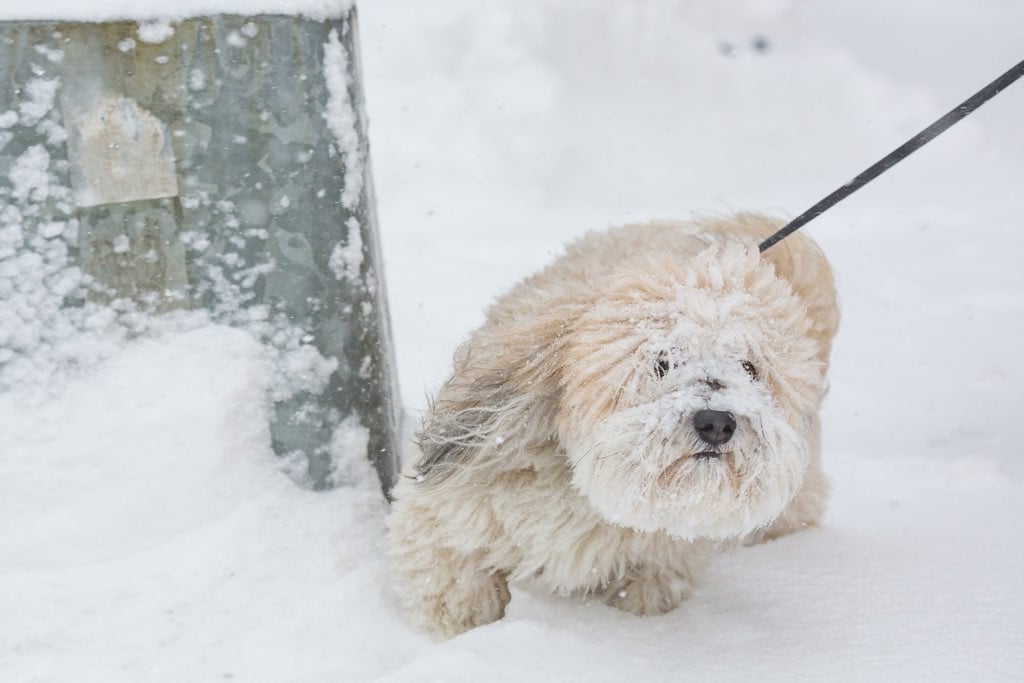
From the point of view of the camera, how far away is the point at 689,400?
2180mm

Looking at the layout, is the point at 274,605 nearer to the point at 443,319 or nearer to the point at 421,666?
the point at 421,666

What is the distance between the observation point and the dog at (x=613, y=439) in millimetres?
2225

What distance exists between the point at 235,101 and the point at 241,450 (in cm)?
88

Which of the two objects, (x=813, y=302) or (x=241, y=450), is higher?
(x=813, y=302)

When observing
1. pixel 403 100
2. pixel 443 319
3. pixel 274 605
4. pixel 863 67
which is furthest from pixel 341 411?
pixel 863 67

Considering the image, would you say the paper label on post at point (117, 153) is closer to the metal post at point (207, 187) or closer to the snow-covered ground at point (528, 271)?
the metal post at point (207, 187)

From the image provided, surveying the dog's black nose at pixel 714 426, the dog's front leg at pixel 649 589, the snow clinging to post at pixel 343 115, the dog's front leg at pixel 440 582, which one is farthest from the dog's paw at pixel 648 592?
the snow clinging to post at pixel 343 115

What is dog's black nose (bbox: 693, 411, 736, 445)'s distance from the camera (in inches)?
85.3

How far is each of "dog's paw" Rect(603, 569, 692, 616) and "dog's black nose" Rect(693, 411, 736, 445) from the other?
664 mm

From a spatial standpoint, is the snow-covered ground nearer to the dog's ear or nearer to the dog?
the dog

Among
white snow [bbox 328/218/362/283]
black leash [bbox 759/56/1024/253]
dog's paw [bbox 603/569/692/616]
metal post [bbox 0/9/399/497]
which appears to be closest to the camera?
black leash [bbox 759/56/1024/253]

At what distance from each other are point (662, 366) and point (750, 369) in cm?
19

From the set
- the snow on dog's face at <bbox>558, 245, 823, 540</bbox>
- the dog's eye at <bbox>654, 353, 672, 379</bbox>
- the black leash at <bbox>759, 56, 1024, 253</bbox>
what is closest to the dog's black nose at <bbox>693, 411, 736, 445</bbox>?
the snow on dog's face at <bbox>558, 245, 823, 540</bbox>

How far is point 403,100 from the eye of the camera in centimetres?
813
